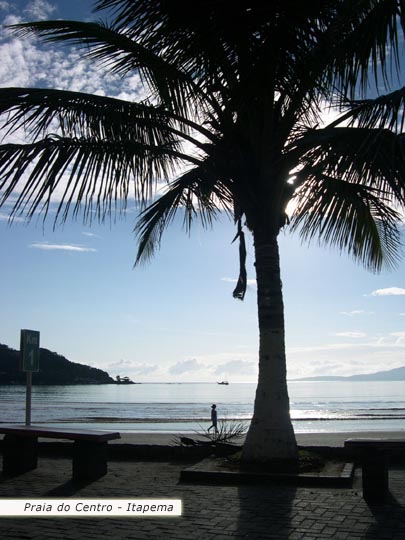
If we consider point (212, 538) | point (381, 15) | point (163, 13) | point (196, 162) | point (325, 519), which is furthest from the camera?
point (196, 162)

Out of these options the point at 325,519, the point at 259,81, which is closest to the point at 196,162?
the point at 259,81

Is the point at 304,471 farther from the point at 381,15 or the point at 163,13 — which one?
the point at 163,13

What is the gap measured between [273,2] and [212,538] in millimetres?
5535

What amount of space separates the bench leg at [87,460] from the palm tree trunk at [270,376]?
6.19 ft

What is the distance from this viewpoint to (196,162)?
8.06 m

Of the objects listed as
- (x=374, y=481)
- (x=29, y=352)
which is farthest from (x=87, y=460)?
(x=374, y=481)

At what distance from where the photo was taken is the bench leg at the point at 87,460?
714 cm

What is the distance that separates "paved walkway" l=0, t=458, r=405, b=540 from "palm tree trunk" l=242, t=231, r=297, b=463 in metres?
0.77

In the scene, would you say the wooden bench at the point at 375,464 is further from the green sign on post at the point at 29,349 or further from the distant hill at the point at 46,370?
the distant hill at the point at 46,370

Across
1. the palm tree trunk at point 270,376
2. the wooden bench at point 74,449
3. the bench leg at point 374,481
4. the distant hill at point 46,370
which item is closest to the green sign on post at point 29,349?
the wooden bench at point 74,449

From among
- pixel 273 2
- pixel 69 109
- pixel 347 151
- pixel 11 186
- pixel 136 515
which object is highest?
pixel 273 2

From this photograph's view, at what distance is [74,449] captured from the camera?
727cm

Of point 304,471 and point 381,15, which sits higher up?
point 381,15

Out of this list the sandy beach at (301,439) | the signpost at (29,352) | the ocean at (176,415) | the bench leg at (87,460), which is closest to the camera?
the bench leg at (87,460)
